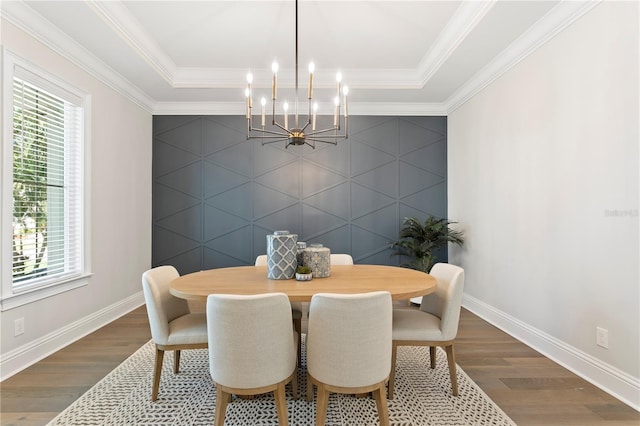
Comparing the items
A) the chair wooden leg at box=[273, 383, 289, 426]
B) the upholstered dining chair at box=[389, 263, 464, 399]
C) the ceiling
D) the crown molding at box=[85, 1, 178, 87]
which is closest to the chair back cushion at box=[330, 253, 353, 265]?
the upholstered dining chair at box=[389, 263, 464, 399]

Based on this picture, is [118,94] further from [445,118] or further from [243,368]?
[445,118]

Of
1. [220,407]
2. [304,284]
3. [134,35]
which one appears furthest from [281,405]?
[134,35]

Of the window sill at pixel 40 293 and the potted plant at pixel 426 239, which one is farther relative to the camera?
the potted plant at pixel 426 239

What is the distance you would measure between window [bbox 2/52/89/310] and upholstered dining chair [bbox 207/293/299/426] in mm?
1909

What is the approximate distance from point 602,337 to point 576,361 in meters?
0.31

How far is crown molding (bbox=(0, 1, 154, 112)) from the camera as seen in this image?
2.37m

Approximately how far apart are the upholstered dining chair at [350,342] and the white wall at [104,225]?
234 cm

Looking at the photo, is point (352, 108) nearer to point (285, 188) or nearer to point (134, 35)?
point (285, 188)

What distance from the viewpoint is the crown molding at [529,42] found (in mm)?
2381

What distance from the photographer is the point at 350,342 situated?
1498 mm

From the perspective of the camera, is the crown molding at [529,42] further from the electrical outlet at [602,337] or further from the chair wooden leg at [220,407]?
the chair wooden leg at [220,407]

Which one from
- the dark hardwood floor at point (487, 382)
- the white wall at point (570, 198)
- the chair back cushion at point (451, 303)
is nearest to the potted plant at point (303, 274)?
the chair back cushion at point (451, 303)

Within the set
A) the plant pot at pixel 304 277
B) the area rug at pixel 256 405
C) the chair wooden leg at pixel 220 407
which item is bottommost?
the area rug at pixel 256 405

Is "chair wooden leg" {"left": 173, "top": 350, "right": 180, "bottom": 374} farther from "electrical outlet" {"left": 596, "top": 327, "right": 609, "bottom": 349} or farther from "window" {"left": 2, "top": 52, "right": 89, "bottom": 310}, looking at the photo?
"electrical outlet" {"left": 596, "top": 327, "right": 609, "bottom": 349}
